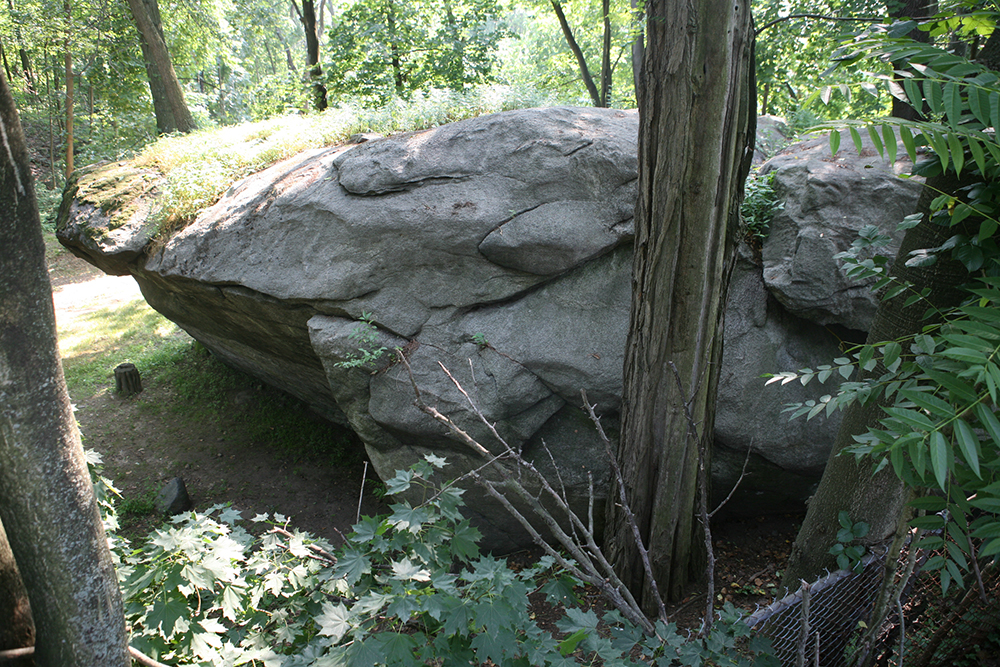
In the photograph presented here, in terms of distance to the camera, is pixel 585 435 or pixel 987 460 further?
pixel 585 435

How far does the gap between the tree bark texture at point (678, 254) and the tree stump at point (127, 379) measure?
23.7ft

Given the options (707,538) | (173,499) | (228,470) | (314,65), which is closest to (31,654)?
(707,538)

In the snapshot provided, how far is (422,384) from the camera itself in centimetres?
468

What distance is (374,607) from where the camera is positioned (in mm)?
2051

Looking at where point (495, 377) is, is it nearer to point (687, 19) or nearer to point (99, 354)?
point (687, 19)

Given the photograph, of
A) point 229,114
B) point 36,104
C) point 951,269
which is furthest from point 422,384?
point 229,114

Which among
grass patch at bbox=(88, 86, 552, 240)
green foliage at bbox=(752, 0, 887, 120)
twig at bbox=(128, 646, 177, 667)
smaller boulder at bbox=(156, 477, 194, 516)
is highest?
green foliage at bbox=(752, 0, 887, 120)

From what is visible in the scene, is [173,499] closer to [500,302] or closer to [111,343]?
[500,302]

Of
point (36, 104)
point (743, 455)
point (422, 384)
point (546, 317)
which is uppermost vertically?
point (36, 104)

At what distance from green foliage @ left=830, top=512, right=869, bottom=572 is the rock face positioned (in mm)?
1336

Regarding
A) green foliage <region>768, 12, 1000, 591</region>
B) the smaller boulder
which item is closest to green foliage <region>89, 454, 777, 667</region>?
green foliage <region>768, 12, 1000, 591</region>

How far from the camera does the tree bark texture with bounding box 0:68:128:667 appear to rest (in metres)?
1.97

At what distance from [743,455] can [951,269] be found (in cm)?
238

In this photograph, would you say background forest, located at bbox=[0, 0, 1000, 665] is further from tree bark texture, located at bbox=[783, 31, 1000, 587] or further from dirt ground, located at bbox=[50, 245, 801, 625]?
dirt ground, located at bbox=[50, 245, 801, 625]
